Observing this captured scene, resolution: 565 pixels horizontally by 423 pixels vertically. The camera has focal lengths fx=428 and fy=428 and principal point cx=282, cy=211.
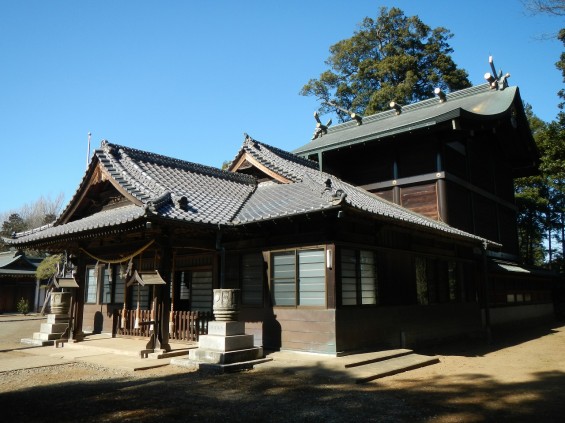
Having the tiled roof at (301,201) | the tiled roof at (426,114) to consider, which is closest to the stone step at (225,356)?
the tiled roof at (301,201)

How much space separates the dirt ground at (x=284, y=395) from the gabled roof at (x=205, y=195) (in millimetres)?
3534

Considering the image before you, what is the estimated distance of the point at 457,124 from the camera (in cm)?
1480

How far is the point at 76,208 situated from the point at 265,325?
7.93 metres

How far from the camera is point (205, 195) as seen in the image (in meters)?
13.4

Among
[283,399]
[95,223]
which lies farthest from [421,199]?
[95,223]

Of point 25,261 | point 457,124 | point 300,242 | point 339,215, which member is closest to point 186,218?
point 300,242

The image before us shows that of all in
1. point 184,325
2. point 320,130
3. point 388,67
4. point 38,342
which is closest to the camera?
point 184,325

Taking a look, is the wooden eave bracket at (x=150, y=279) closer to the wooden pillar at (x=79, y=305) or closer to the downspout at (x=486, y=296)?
the wooden pillar at (x=79, y=305)

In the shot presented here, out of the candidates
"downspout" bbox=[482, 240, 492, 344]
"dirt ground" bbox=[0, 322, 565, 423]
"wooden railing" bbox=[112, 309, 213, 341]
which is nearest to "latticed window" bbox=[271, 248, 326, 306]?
"dirt ground" bbox=[0, 322, 565, 423]

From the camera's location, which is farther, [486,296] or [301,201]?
[486,296]

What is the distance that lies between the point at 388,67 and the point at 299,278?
90.5ft

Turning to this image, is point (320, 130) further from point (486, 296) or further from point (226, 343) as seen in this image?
point (226, 343)

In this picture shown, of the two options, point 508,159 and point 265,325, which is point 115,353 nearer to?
point 265,325

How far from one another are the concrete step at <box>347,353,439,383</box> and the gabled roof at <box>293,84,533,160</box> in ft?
27.0
